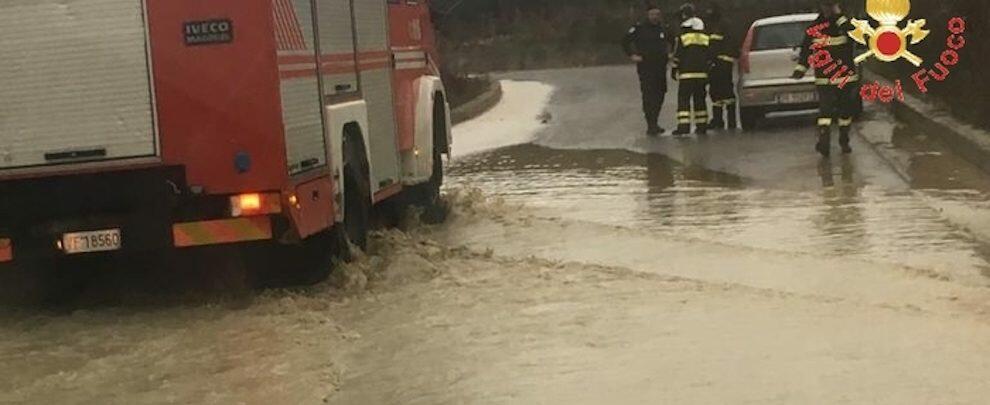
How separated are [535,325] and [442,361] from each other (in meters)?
0.86

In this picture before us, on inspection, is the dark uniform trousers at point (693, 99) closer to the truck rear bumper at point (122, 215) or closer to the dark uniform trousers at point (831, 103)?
the dark uniform trousers at point (831, 103)

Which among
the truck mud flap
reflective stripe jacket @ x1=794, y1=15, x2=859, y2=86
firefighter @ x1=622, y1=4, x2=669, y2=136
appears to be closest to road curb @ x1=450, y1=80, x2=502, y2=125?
firefighter @ x1=622, y1=4, x2=669, y2=136

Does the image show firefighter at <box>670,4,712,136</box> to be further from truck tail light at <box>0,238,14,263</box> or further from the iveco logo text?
truck tail light at <box>0,238,14,263</box>

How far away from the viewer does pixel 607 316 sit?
845 centimetres

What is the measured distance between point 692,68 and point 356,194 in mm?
10265

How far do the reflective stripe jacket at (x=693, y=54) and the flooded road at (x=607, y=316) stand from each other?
18.5 feet

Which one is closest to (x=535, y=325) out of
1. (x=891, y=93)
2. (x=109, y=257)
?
(x=109, y=257)

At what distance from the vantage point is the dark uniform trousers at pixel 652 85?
2073cm

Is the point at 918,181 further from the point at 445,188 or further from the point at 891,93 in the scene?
the point at 891,93

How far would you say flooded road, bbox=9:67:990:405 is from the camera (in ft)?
22.9

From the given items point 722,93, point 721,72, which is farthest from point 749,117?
point 721,72

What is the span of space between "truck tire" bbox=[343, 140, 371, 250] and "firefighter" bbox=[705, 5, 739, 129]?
417 inches

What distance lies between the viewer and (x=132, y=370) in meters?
7.78

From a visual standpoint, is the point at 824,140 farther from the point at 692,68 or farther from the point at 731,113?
the point at 731,113
